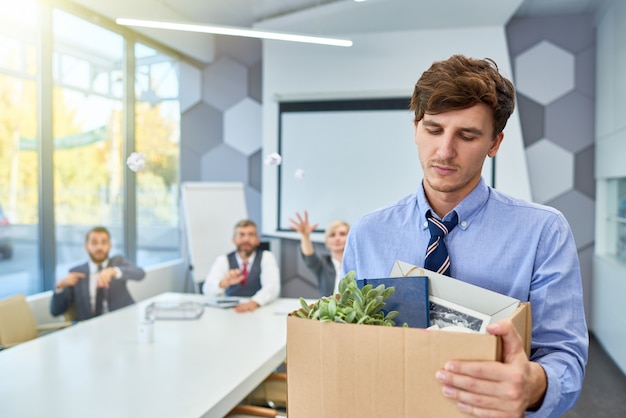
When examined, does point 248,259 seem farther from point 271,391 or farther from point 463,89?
point 463,89

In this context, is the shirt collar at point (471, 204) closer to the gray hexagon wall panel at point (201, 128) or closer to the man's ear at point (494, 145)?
the man's ear at point (494, 145)

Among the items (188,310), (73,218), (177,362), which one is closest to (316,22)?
(73,218)

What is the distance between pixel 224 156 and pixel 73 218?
6.83 ft

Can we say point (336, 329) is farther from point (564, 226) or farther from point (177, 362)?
point (177, 362)

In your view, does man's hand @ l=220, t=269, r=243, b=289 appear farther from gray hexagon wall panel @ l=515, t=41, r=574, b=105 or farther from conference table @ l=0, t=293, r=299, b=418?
gray hexagon wall panel @ l=515, t=41, r=574, b=105

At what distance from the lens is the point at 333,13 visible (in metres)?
5.36

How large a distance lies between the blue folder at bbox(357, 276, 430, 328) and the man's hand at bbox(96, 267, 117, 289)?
129 inches

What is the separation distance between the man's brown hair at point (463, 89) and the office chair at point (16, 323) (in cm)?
287

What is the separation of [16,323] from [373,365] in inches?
122

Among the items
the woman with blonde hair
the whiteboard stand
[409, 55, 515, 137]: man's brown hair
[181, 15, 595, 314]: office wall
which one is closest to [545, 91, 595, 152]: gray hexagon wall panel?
[181, 15, 595, 314]: office wall

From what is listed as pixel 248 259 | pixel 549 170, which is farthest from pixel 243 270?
pixel 549 170

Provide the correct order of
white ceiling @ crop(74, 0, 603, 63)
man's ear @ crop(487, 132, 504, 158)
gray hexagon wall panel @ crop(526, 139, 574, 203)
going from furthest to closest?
gray hexagon wall panel @ crop(526, 139, 574, 203)
white ceiling @ crop(74, 0, 603, 63)
man's ear @ crop(487, 132, 504, 158)

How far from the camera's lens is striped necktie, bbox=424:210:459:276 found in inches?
40.3

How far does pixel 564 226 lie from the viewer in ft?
3.23
